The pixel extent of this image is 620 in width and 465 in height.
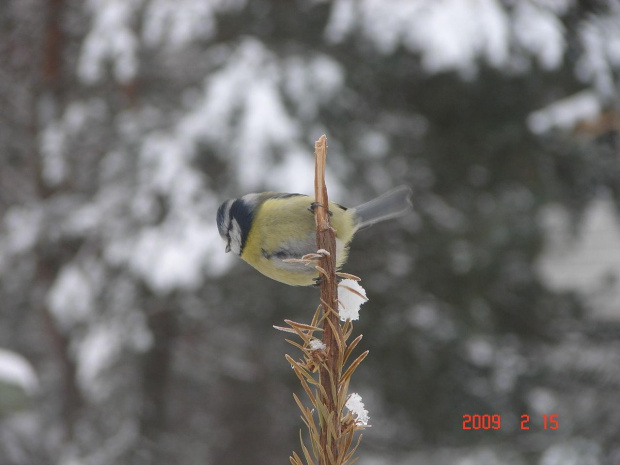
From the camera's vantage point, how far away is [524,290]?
14.3ft

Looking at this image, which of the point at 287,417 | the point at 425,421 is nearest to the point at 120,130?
the point at 287,417

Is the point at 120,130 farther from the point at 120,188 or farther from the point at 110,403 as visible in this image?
the point at 110,403

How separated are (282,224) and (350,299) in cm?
42

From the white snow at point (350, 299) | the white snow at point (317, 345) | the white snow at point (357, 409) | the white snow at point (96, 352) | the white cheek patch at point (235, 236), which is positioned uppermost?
the white snow at point (96, 352)

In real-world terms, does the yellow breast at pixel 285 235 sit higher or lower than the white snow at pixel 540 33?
lower

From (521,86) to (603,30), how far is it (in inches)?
24.7

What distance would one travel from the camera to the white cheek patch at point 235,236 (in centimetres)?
112

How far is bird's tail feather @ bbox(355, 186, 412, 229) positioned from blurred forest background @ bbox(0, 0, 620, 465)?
2.20 metres

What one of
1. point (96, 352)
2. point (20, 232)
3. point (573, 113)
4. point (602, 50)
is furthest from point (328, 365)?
point (20, 232)

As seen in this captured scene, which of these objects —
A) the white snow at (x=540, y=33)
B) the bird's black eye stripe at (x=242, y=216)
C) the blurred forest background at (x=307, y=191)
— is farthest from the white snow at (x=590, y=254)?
the bird's black eye stripe at (x=242, y=216)

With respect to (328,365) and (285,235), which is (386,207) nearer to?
(285,235)

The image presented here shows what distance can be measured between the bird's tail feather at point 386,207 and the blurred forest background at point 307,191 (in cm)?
220

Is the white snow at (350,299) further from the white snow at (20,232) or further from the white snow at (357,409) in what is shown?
the white snow at (20,232)

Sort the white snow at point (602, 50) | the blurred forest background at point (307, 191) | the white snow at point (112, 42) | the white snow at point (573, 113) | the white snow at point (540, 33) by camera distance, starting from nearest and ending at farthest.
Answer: the white snow at point (573, 113)
the white snow at point (602, 50)
the white snow at point (540, 33)
the blurred forest background at point (307, 191)
the white snow at point (112, 42)
